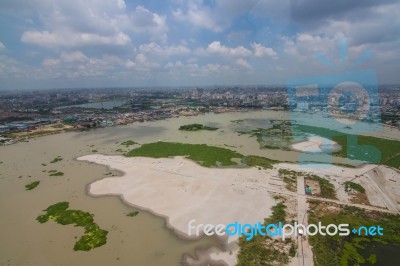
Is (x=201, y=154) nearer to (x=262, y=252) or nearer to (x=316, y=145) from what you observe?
(x=316, y=145)

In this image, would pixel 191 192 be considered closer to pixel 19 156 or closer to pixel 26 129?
pixel 19 156

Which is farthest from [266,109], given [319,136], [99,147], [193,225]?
[193,225]

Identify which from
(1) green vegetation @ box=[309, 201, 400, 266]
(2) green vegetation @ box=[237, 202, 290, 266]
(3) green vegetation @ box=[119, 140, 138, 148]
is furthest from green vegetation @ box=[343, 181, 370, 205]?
(3) green vegetation @ box=[119, 140, 138, 148]

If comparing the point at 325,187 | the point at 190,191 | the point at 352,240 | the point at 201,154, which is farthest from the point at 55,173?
the point at 352,240

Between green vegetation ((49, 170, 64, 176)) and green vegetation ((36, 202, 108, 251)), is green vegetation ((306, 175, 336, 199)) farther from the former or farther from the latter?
green vegetation ((49, 170, 64, 176))

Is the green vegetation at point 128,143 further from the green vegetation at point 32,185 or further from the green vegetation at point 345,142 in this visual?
the green vegetation at point 345,142

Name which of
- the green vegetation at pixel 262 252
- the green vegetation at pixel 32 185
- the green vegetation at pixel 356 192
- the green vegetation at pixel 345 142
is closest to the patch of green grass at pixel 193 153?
the green vegetation at pixel 345 142
